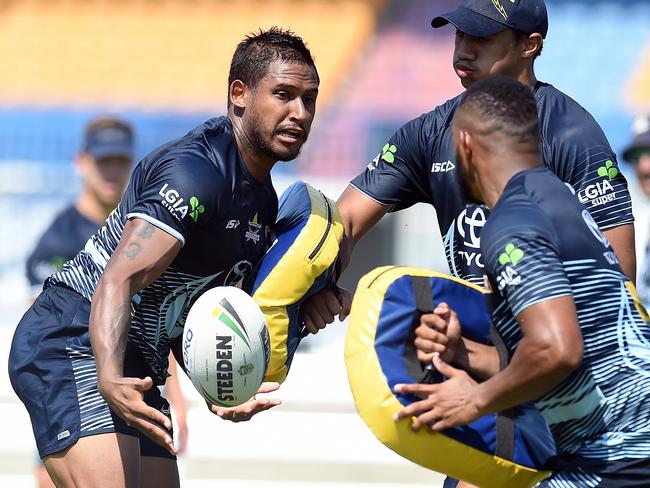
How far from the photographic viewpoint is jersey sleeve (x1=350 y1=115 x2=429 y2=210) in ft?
15.9

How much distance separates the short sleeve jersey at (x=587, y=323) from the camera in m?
3.30

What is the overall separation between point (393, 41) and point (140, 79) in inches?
152

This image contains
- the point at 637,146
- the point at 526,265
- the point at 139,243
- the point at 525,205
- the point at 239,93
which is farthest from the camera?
the point at 637,146

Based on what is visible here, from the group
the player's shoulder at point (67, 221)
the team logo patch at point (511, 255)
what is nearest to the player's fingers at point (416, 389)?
the team logo patch at point (511, 255)

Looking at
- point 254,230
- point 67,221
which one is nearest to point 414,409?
point 254,230

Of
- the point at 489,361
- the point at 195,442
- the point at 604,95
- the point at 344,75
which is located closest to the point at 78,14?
the point at 344,75

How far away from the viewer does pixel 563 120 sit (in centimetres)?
446

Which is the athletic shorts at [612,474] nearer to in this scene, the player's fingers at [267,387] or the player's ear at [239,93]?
the player's fingers at [267,387]

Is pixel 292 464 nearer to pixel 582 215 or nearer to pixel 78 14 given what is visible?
pixel 582 215

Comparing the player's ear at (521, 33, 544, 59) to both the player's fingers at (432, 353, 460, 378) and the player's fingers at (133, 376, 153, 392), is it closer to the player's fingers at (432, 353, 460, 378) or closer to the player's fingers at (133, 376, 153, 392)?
the player's fingers at (432, 353, 460, 378)

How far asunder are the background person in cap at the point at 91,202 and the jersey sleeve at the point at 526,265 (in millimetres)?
3959

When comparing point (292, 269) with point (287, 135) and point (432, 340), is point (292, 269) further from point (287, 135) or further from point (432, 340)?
point (432, 340)

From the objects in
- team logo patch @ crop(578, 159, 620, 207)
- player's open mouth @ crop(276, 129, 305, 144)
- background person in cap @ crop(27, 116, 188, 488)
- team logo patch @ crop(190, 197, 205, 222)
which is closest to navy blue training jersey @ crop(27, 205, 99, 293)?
background person in cap @ crop(27, 116, 188, 488)

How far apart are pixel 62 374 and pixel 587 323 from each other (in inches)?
83.0
